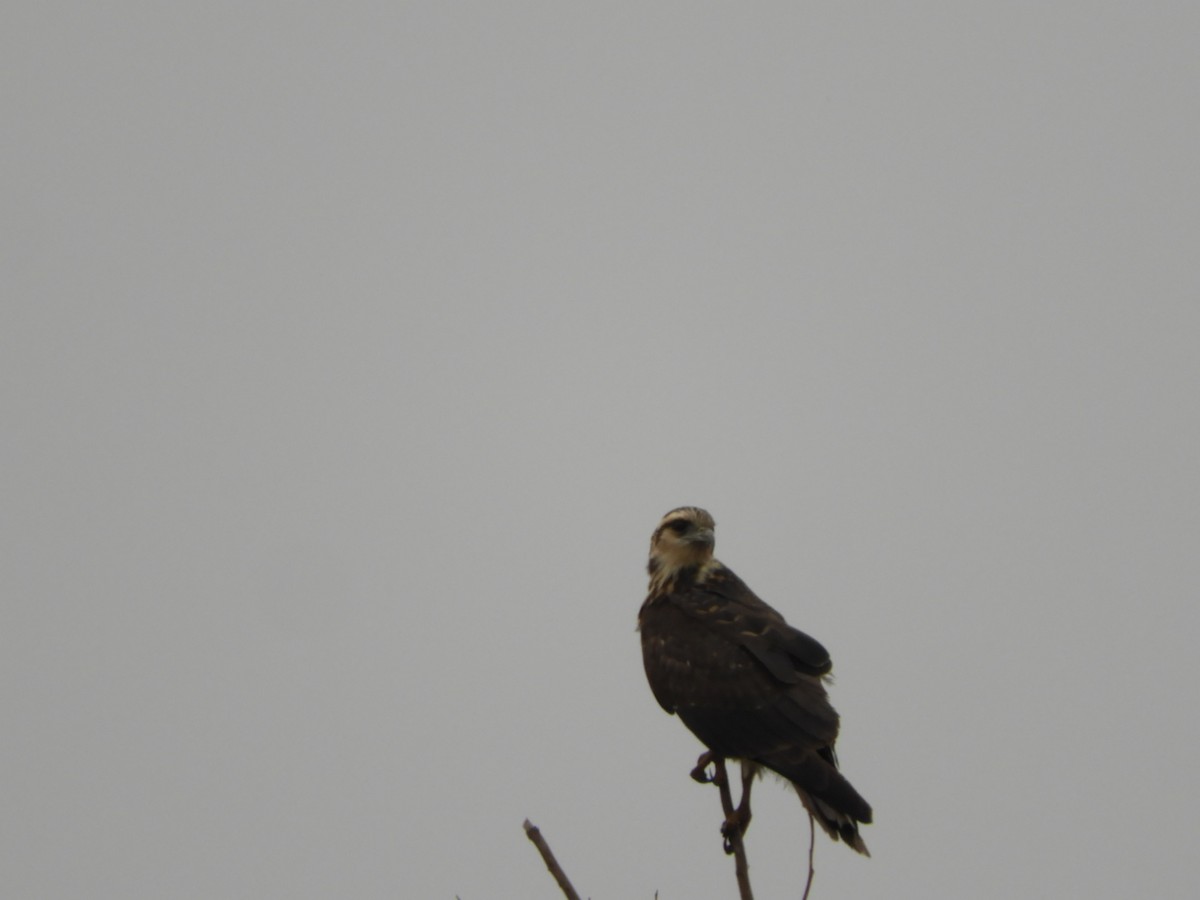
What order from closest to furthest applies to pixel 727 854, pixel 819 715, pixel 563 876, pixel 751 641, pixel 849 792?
pixel 563 876
pixel 727 854
pixel 849 792
pixel 819 715
pixel 751 641

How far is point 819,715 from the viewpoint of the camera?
27.7 ft

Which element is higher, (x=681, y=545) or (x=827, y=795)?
(x=681, y=545)

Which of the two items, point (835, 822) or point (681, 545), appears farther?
point (681, 545)

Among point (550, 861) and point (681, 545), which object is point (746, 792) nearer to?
point (681, 545)

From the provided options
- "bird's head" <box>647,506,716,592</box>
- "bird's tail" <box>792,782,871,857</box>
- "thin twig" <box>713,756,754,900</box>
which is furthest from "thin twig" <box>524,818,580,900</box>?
"bird's head" <box>647,506,716,592</box>

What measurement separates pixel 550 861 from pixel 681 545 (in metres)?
5.51

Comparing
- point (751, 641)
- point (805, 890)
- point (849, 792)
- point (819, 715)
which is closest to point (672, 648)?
point (751, 641)

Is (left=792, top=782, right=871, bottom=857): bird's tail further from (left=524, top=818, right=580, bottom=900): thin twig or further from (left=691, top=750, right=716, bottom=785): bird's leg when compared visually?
(left=524, top=818, right=580, bottom=900): thin twig

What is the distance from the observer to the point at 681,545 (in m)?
9.91

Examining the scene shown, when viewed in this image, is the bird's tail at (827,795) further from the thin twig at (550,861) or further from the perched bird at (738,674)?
the thin twig at (550,861)

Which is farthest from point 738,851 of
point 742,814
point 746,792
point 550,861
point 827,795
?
point 746,792

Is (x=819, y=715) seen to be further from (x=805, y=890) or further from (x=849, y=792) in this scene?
(x=805, y=890)

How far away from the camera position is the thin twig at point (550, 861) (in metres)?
4.30

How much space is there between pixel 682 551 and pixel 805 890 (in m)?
5.23
